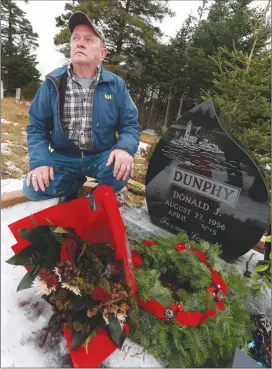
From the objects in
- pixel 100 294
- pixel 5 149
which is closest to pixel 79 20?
pixel 100 294

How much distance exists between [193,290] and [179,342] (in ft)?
1.22

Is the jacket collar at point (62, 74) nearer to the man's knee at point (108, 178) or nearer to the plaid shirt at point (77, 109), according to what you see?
the plaid shirt at point (77, 109)

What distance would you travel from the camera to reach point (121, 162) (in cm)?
183

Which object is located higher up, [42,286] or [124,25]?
[124,25]

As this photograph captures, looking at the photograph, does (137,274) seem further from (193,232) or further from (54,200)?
(54,200)

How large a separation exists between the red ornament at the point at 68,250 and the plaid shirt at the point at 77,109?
3.51 feet

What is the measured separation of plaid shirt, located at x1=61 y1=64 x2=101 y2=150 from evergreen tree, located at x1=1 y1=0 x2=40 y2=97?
15.7 metres

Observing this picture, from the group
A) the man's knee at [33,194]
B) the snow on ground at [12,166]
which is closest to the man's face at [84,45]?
the man's knee at [33,194]

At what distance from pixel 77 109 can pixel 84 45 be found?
459 millimetres

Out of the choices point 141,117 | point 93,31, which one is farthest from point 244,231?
point 141,117

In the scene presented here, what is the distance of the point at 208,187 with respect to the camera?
7.09 ft

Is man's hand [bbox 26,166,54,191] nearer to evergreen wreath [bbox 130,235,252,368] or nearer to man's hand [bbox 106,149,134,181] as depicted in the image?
man's hand [bbox 106,149,134,181]

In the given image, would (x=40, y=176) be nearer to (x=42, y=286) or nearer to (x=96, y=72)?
(x=42, y=286)

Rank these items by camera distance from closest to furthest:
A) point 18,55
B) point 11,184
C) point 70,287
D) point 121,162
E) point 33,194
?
1. point 70,287
2. point 121,162
3. point 33,194
4. point 11,184
5. point 18,55
